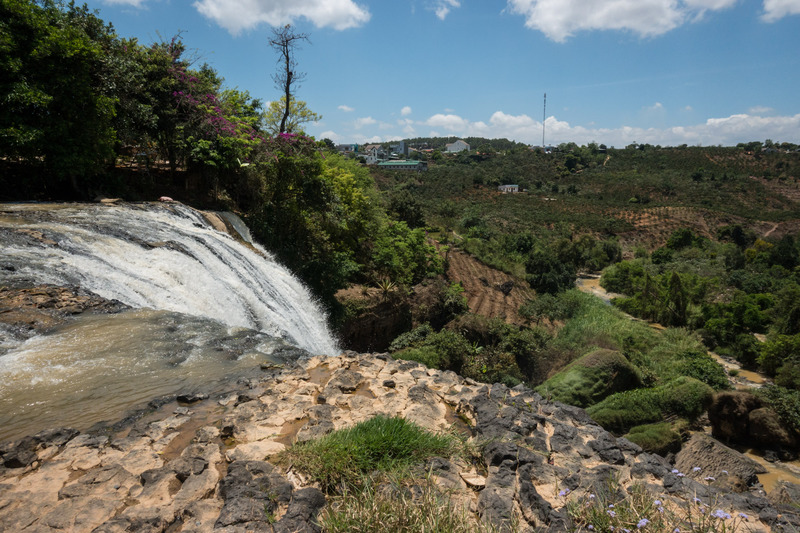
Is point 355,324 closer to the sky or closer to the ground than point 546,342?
closer to the sky

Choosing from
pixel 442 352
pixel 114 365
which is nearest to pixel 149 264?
pixel 114 365

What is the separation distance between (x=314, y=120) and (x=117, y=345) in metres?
14.2

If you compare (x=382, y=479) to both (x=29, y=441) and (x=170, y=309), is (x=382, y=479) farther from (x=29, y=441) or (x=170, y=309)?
(x=170, y=309)

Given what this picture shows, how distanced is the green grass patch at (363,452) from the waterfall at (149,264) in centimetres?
431

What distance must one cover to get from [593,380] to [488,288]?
14.9m

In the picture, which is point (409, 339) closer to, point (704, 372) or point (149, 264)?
point (149, 264)

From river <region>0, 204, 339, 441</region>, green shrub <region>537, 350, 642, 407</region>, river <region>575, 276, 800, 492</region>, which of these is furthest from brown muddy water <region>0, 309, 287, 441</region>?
river <region>575, 276, 800, 492</region>

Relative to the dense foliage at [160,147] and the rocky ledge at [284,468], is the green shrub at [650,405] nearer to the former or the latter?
the rocky ledge at [284,468]

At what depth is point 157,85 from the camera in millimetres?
13195

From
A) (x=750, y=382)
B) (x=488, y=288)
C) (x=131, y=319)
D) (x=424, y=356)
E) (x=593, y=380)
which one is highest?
(x=131, y=319)

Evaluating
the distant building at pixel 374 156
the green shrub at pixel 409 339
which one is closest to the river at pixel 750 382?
the green shrub at pixel 409 339

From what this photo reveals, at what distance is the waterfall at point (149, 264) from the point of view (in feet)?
21.4

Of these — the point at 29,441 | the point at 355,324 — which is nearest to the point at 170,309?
the point at 29,441

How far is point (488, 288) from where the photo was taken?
83.8 feet
